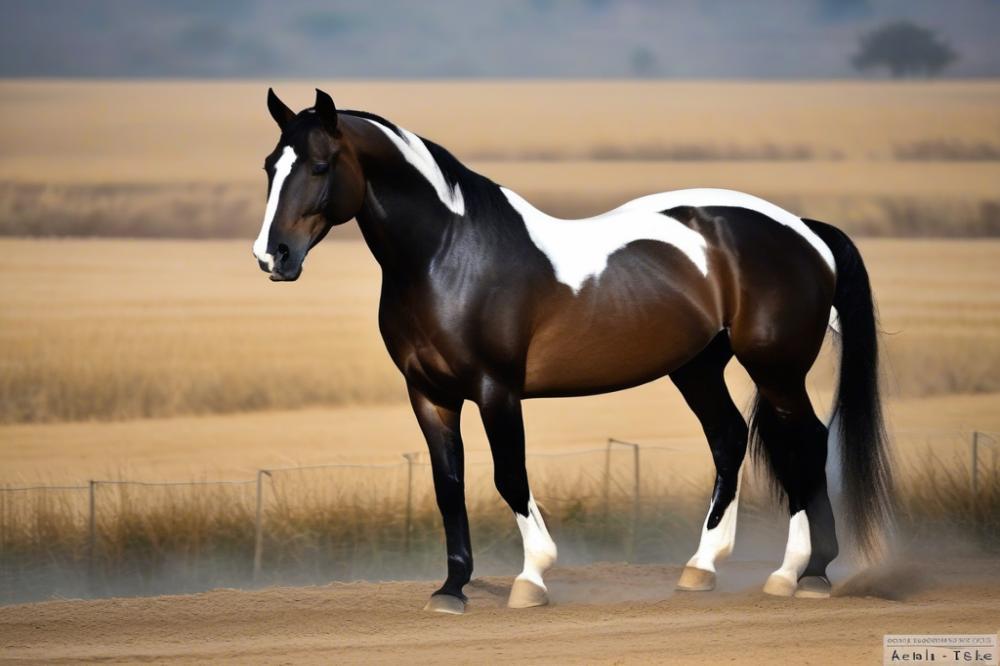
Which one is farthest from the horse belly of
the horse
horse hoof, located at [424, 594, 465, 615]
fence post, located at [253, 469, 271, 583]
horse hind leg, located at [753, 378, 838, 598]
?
fence post, located at [253, 469, 271, 583]

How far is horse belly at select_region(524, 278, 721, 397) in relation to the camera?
565 centimetres

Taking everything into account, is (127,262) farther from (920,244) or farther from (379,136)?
(379,136)

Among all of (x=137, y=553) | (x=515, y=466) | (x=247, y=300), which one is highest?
(x=247, y=300)

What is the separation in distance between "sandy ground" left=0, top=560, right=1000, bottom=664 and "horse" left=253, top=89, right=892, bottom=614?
0.21 meters

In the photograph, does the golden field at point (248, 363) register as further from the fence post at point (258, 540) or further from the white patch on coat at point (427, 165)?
the white patch on coat at point (427, 165)

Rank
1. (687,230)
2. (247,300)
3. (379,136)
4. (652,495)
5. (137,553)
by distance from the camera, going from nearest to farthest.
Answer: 1. (379,136)
2. (687,230)
3. (137,553)
4. (652,495)
5. (247,300)

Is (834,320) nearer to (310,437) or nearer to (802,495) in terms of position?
(802,495)

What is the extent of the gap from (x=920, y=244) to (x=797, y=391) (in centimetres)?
936

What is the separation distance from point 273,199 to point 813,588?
8.87 feet

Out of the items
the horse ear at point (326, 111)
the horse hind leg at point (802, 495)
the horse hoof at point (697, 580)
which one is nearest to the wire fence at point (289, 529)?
the horse hoof at point (697, 580)

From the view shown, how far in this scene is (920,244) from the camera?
14.9 m

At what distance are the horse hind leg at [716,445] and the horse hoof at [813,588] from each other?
1.19ft

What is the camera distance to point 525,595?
228 inches

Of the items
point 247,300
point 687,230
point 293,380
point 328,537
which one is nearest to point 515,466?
point 687,230
